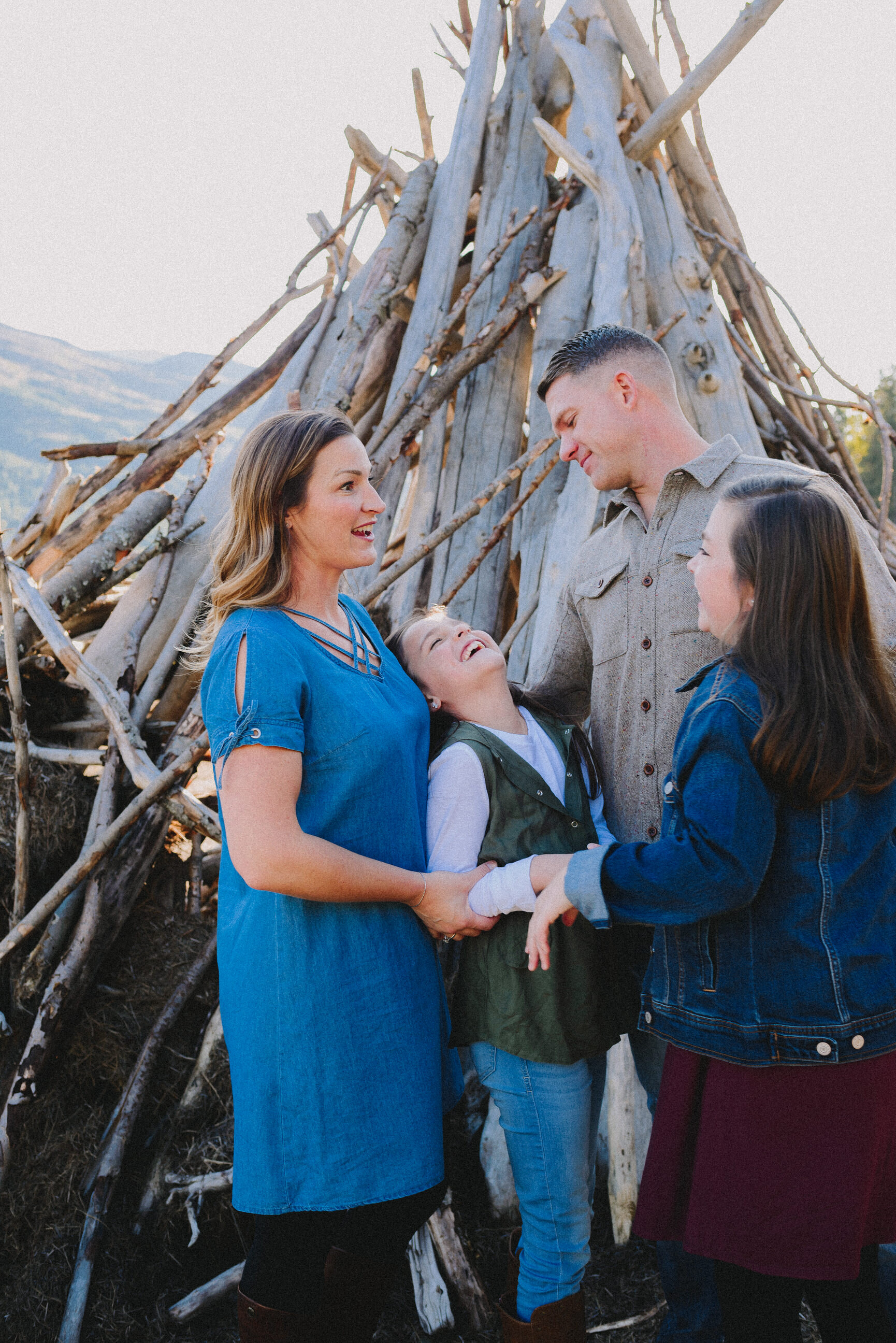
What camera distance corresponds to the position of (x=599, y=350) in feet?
7.70

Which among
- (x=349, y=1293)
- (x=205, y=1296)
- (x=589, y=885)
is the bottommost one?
(x=205, y=1296)

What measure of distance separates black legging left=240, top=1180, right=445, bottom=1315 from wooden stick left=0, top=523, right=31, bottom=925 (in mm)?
2050

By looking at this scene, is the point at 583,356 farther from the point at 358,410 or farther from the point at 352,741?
the point at 358,410

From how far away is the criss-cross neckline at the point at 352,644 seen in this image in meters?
1.79

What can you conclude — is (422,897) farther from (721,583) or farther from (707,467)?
(707,467)

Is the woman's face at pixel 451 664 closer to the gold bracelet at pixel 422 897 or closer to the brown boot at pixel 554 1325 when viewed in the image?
the gold bracelet at pixel 422 897


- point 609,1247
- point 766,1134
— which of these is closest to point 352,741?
point 766,1134

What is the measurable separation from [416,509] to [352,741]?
310cm

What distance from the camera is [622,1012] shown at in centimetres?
184

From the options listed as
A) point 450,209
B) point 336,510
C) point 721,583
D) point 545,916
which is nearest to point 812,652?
point 721,583

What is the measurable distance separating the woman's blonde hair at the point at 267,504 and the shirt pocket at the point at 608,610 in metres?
0.82

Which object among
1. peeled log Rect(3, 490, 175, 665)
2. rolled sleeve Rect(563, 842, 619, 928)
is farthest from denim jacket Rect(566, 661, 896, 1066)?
peeled log Rect(3, 490, 175, 665)

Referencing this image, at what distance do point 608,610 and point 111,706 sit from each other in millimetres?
2218

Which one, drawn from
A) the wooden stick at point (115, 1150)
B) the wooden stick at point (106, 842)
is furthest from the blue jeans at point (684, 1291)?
the wooden stick at point (106, 842)
